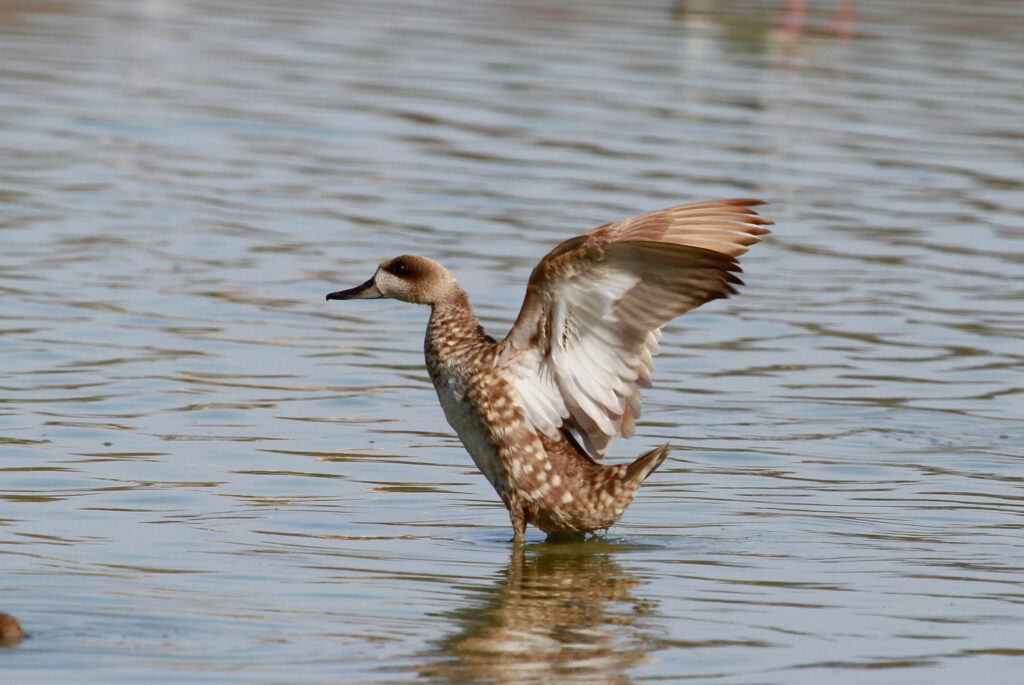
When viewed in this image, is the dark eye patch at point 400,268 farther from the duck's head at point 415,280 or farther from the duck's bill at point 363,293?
the duck's bill at point 363,293

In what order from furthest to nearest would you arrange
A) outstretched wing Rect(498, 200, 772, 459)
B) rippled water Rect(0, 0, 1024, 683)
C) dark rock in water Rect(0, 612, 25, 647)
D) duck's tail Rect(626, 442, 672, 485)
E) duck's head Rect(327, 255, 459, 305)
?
duck's head Rect(327, 255, 459, 305) < duck's tail Rect(626, 442, 672, 485) < outstretched wing Rect(498, 200, 772, 459) < rippled water Rect(0, 0, 1024, 683) < dark rock in water Rect(0, 612, 25, 647)

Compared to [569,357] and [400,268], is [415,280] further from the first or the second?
[569,357]

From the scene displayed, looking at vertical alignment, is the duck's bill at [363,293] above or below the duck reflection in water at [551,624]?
above

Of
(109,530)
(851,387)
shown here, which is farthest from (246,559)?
(851,387)

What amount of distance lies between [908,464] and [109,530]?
3.76m

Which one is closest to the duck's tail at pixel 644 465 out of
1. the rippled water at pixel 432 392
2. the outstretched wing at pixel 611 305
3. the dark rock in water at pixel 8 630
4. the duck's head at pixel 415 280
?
the outstretched wing at pixel 611 305

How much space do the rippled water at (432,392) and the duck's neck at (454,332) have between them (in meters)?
0.73

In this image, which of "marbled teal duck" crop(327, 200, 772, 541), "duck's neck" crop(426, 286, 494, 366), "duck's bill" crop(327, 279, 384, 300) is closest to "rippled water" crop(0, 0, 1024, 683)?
"marbled teal duck" crop(327, 200, 772, 541)

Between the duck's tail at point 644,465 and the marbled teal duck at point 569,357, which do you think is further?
the duck's tail at point 644,465

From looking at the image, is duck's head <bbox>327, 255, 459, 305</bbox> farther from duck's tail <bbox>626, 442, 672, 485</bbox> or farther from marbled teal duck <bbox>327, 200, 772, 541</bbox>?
duck's tail <bbox>626, 442, 672, 485</bbox>

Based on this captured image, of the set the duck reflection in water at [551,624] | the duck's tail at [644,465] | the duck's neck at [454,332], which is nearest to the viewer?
the duck reflection in water at [551,624]

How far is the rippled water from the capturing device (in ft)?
21.3

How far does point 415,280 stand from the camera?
805 cm

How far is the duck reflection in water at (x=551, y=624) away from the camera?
6059 millimetres
